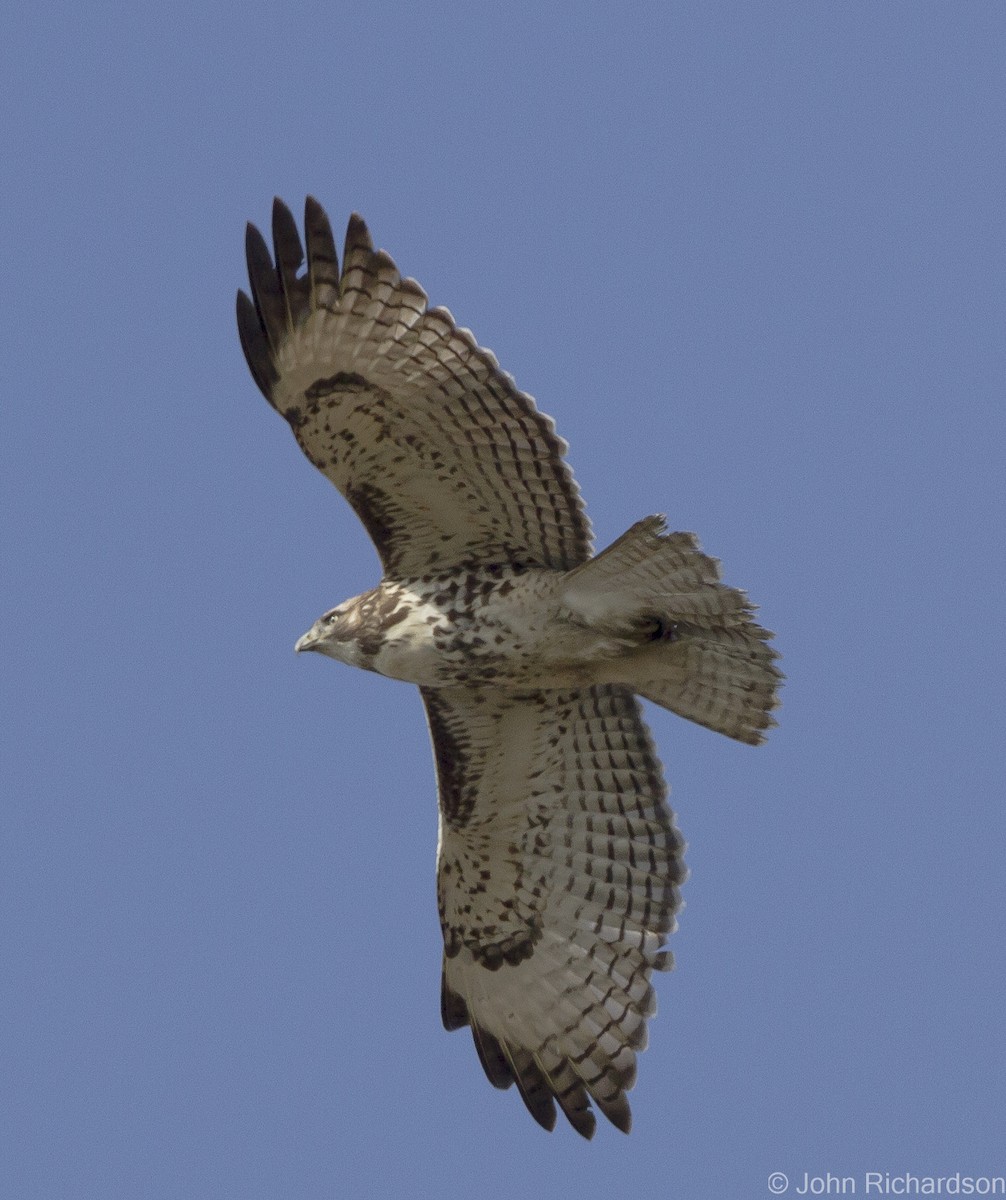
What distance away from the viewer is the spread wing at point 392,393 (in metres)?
9.95

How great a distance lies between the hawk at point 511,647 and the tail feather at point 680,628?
0.04ft

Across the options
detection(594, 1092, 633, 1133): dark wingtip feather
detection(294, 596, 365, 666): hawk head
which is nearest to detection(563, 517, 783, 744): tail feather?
detection(294, 596, 365, 666): hawk head

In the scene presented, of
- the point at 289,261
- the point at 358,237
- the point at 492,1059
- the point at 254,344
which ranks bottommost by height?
the point at 492,1059

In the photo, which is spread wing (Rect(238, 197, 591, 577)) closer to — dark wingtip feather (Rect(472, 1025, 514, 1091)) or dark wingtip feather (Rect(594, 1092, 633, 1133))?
dark wingtip feather (Rect(472, 1025, 514, 1091))

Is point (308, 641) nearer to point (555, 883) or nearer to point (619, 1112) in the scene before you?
point (555, 883)

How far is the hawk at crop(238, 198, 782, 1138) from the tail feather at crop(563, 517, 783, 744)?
1cm

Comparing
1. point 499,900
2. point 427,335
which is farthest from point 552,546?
point 499,900

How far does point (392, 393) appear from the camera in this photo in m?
10.0

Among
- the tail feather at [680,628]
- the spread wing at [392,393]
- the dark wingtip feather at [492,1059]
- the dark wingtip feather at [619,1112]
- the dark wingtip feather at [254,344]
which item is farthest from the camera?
the dark wingtip feather at [492,1059]

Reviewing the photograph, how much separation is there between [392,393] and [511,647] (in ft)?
4.17

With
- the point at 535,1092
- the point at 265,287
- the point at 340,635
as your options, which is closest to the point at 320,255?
the point at 265,287

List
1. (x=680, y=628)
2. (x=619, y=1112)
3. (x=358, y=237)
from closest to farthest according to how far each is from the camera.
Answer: (x=358, y=237) < (x=680, y=628) < (x=619, y=1112)

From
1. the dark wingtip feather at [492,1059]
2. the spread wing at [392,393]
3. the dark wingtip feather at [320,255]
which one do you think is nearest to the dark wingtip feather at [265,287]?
the spread wing at [392,393]

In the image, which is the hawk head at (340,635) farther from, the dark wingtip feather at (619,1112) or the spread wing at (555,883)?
the dark wingtip feather at (619,1112)
